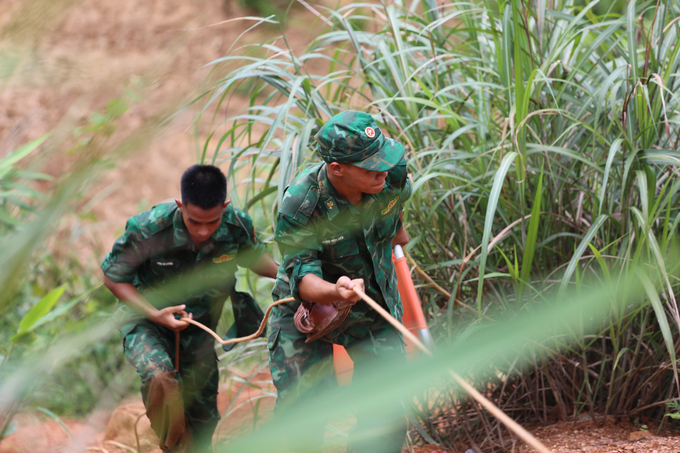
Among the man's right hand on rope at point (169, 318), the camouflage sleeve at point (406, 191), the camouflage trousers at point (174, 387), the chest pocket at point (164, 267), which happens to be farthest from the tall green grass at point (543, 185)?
the camouflage trousers at point (174, 387)

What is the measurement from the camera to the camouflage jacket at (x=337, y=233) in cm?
176

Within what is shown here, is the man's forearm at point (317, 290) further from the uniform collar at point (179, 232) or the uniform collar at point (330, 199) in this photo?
the uniform collar at point (179, 232)

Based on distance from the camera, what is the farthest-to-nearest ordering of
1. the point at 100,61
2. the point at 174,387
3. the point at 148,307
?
1. the point at 148,307
2. the point at 174,387
3. the point at 100,61

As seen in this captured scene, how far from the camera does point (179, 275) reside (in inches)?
82.6

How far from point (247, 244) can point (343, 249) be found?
0.64 metres

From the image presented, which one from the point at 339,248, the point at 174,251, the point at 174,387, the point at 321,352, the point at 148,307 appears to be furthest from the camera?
the point at 174,251

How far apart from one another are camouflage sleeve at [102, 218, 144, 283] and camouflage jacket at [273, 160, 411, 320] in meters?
0.68

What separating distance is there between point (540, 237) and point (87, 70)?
2050mm

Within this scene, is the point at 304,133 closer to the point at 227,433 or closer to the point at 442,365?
the point at 227,433

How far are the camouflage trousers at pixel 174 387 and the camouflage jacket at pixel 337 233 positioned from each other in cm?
55

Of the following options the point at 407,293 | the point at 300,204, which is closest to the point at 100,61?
the point at 300,204

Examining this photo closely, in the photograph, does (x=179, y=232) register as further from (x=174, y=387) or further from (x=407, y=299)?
(x=407, y=299)

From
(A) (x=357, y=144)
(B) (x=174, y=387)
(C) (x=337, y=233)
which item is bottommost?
(B) (x=174, y=387)

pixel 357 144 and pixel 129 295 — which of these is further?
pixel 129 295
